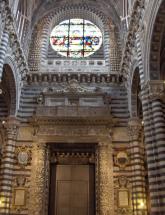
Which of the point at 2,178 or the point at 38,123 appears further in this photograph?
the point at 38,123

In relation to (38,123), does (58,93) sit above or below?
above

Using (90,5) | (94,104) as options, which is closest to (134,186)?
(94,104)

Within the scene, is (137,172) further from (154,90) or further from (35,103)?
(35,103)

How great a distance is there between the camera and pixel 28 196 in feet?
50.3

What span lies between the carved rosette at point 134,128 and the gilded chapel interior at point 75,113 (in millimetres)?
56

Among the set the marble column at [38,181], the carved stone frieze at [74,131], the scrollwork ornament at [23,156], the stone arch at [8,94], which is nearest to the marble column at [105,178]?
the carved stone frieze at [74,131]

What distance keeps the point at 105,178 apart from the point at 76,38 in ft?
32.6

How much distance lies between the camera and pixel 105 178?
15.6 meters

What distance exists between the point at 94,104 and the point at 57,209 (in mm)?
6393

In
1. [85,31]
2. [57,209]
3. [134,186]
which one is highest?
[85,31]

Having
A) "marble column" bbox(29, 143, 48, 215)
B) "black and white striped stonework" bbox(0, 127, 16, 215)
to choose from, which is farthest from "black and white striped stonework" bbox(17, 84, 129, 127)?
"marble column" bbox(29, 143, 48, 215)

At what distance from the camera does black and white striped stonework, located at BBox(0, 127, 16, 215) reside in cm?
1477

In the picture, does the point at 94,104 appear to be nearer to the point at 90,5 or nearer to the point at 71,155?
the point at 71,155

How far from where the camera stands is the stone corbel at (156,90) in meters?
11.7
